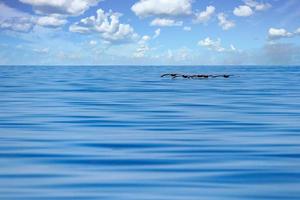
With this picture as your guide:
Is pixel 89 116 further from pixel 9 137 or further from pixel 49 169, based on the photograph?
pixel 49 169

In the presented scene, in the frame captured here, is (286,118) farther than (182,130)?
Yes

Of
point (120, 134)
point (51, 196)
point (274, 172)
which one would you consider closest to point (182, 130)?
point (120, 134)

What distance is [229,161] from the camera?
12805 millimetres

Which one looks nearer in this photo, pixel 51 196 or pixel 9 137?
pixel 51 196

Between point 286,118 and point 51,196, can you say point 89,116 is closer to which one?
point 286,118

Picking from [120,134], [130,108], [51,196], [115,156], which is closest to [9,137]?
[120,134]

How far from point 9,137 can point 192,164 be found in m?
6.71

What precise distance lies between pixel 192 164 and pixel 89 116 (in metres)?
11.9

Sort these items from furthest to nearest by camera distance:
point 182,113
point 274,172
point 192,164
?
point 182,113, point 192,164, point 274,172

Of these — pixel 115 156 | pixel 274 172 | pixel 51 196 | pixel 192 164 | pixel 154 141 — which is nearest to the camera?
pixel 51 196

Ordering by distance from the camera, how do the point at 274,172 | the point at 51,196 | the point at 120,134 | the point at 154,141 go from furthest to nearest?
the point at 120,134 < the point at 154,141 < the point at 274,172 < the point at 51,196

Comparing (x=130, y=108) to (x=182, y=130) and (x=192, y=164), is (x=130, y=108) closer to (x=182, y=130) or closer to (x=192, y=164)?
(x=182, y=130)

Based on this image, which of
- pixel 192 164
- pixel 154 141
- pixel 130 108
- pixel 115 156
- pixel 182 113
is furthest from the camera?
pixel 130 108

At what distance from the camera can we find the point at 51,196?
9.64 metres
